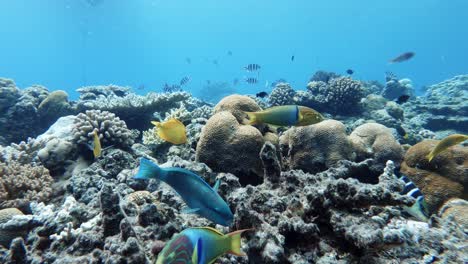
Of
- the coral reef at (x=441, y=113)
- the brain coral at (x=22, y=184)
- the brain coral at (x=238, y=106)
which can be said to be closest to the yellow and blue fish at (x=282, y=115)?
the brain coral at (x=238, y=106)

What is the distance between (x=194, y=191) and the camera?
88.7 inches

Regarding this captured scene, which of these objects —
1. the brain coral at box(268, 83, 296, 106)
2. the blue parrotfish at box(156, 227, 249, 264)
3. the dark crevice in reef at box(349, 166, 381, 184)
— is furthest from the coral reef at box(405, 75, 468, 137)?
the blue parrotfish at box(156, 227, 249, 264)

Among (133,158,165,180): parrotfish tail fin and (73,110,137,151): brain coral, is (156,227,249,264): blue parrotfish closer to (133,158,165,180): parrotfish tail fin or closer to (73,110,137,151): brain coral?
(133,158,165,180): parrotfish tail fin

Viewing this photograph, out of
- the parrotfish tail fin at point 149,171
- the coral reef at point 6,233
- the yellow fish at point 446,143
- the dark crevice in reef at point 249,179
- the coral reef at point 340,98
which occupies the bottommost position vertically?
the coral reef at point 6,233

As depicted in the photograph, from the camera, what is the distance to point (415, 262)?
7.73 feet

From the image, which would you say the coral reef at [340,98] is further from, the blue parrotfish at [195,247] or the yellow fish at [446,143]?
the blue parrotfish at [195,247]

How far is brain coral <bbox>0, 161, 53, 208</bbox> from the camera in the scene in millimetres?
4668

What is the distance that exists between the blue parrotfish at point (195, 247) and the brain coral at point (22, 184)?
4380 millimetres

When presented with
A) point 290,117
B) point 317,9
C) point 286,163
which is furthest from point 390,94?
point 317,9

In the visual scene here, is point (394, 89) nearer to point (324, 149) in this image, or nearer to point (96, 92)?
point (324, 149)

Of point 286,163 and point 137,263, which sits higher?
point 286,163

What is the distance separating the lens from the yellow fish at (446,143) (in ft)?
15.6

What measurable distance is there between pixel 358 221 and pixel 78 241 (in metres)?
2.52

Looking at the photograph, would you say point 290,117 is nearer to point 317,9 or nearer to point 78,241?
point 78,241
